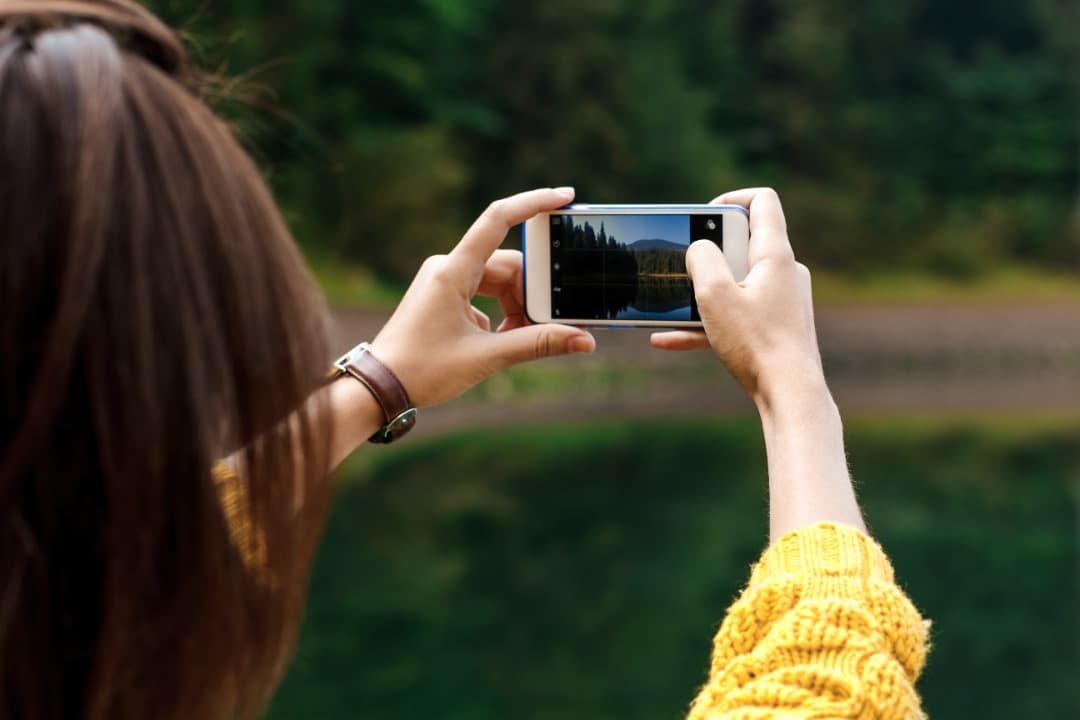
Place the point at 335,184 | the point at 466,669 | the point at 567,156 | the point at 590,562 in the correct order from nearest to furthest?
the point at 466,669 < the point at 590,562 < the point at 335,184 < the point at 567,156

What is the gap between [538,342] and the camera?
974mm

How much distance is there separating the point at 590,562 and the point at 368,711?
7.25 ft

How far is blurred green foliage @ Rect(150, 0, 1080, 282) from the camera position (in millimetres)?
17406

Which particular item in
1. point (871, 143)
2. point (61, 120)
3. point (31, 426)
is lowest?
point (871, 143)

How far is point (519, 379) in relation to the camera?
49.6ft

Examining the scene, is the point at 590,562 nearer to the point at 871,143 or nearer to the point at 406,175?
the point at 406,175

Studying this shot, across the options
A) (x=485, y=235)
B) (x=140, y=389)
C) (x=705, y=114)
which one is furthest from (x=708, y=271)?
(x=705, y=114)

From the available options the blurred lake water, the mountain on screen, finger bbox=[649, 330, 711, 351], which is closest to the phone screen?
the mountain on screen

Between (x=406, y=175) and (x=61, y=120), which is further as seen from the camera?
(x=406, y=175)

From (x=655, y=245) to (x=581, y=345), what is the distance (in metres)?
0.21

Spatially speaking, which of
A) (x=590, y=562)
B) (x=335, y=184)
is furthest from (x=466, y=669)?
(x=335, y=184)

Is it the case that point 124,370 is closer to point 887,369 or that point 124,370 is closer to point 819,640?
point 819,640

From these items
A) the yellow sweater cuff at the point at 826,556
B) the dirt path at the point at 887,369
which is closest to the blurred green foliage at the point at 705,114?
the dirt path at the point at 887,369

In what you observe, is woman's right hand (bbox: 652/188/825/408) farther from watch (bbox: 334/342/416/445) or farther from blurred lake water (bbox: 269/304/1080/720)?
blurred lake water (bbox: 269/304/1080/720)
